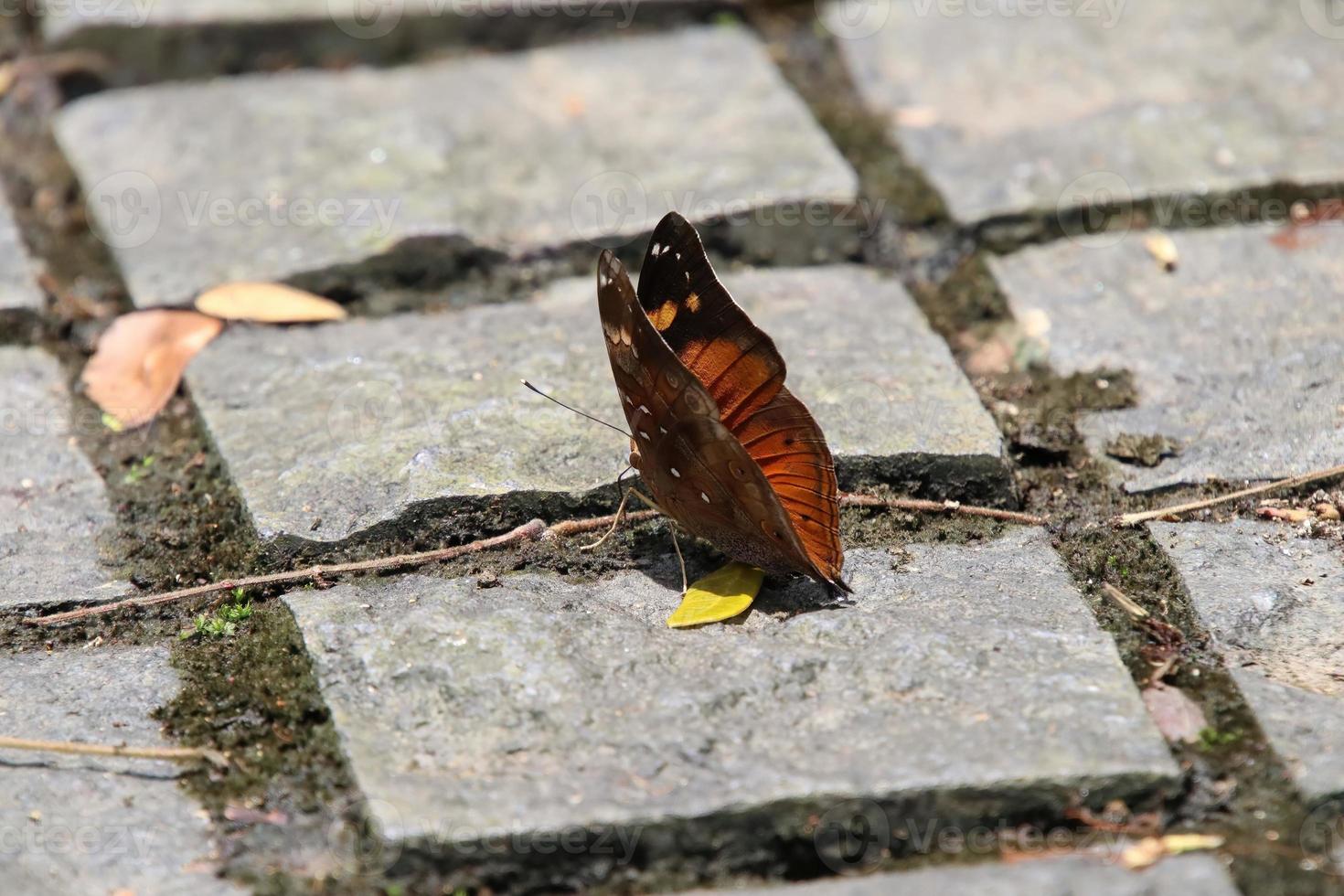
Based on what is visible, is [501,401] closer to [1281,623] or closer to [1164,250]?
[1281,623]

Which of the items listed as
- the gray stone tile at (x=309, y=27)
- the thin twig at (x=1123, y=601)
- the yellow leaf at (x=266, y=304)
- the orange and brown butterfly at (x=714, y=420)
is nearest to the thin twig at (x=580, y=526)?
the orange and brown butterfly at (x=714, y=420)

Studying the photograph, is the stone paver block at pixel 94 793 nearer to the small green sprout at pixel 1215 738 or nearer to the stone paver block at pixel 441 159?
the stone paver block at pixel 441 159

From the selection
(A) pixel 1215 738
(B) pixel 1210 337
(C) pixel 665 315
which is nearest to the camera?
(A) pixel 1215 738

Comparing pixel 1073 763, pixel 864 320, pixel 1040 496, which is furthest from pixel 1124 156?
pixel 1073 763

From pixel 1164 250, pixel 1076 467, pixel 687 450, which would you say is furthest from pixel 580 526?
pixel 1164 250

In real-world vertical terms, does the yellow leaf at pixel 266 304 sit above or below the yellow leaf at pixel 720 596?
above

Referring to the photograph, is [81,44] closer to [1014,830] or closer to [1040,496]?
[1040,496]
